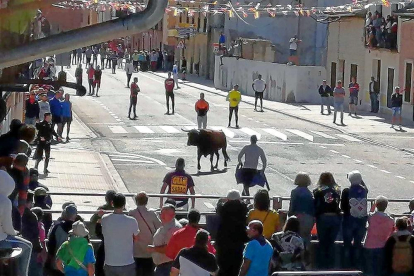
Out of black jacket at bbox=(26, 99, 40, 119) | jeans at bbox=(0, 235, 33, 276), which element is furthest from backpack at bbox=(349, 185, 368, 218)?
black jacket at bbox=(26, 99, 40, 119)

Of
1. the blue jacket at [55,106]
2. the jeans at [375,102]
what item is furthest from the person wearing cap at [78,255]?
the jeans at [375,102]

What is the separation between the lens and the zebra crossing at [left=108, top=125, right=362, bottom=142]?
35.5 m

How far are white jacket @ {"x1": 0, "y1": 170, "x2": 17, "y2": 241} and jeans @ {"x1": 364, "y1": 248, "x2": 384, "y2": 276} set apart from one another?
5742 millimetres

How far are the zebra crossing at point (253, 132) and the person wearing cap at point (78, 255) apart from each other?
24.7 meters

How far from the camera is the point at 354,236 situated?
13516 millimetres

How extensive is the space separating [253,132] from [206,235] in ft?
89.8

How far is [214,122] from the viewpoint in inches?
1596

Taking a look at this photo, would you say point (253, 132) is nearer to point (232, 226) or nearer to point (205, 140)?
point (205, 140)

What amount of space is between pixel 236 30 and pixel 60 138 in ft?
126

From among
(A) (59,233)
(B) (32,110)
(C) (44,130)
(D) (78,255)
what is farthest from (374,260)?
(B) (32,110)

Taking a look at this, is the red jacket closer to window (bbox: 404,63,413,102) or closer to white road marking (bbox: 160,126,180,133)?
white road marking (bbox: 160,126,180,133)

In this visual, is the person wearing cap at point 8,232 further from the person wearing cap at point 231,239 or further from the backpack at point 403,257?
the backpack at point 403,257

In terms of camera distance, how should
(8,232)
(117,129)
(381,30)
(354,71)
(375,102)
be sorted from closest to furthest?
(8,232), (117,129), (375,102), (381,30), (354,71)

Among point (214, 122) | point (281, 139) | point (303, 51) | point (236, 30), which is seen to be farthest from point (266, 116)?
point (236, 30)
